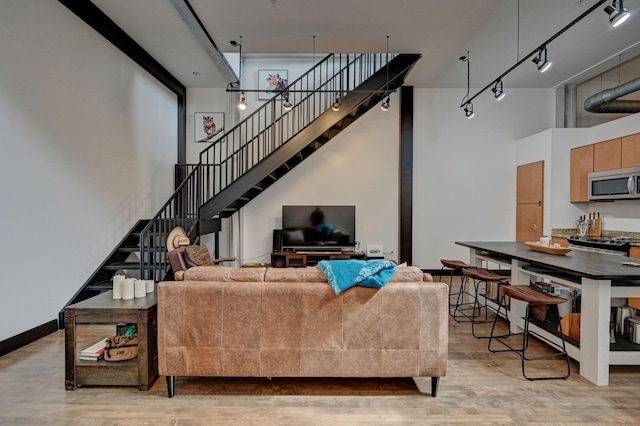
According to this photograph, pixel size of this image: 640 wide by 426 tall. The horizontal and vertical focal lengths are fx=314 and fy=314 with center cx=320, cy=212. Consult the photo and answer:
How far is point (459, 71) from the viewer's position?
556 centimetres

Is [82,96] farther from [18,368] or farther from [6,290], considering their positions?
[18,368]

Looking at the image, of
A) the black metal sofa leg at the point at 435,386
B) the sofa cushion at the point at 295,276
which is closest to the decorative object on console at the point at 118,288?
the sofa cushion at the point at 295,276

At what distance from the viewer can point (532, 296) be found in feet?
8.42

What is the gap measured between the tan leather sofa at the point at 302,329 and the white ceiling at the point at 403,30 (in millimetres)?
3343

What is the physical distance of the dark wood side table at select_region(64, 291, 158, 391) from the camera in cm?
229

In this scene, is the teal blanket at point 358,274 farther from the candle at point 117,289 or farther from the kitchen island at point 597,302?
the candle at point 117,289

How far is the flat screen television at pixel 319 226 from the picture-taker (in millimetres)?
5914

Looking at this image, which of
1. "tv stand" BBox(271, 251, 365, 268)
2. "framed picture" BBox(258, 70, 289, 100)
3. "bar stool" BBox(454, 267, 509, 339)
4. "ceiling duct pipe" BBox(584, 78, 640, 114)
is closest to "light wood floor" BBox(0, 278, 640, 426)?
"bar stool" BBox(454, 267, 509, 339)

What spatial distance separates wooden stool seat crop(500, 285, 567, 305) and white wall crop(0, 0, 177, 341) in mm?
4627

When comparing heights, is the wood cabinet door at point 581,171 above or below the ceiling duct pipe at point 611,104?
below

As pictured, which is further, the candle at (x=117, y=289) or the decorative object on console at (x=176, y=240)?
the decorative object on console at (x=176, y=240)

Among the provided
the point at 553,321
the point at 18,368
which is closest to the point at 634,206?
the point at 553,321

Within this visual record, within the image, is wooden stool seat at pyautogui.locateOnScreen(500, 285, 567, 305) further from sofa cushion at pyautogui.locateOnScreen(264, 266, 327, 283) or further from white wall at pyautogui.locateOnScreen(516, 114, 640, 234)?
white wall at pyautogui.locateOnScreen(516, 114, 640, 234)

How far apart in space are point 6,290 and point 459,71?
22.5 ft
